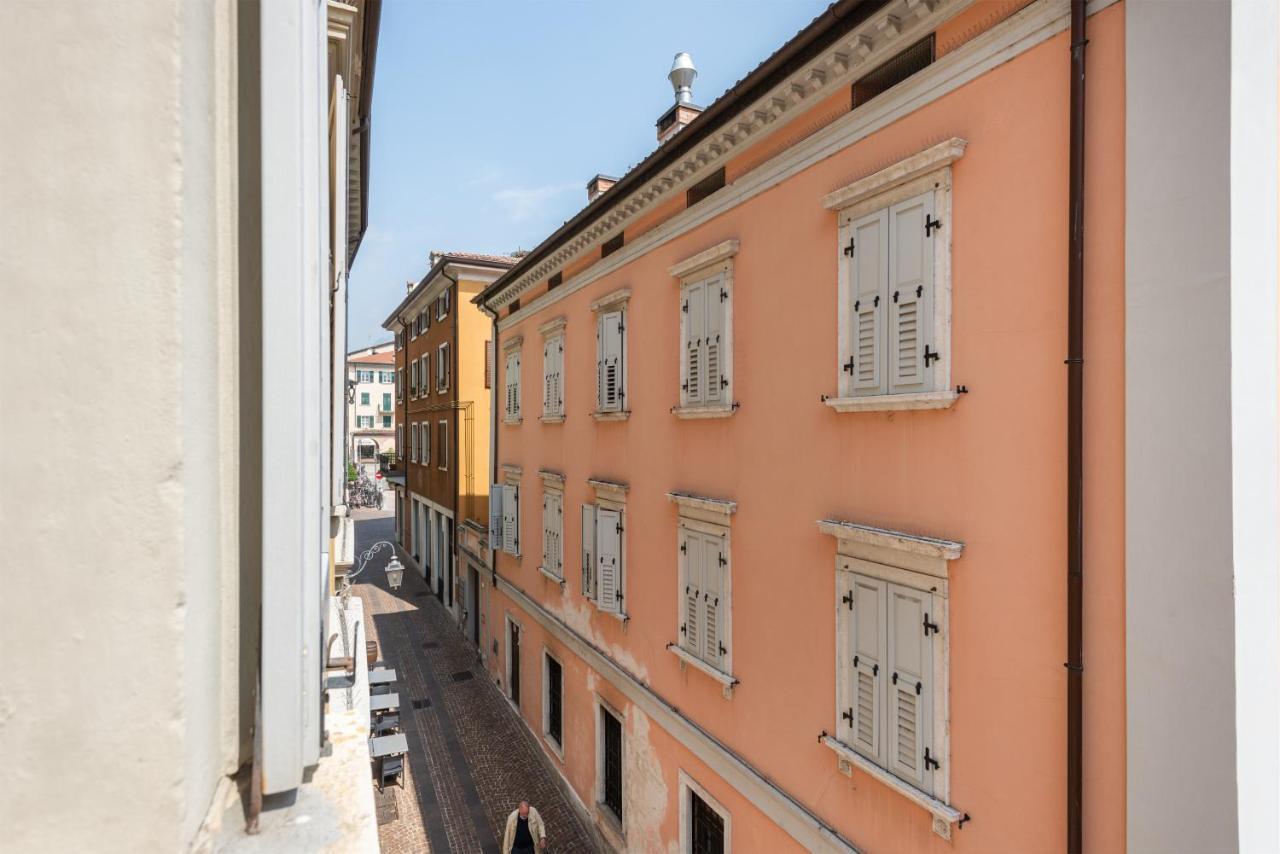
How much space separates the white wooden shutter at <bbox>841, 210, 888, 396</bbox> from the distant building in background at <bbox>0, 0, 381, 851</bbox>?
567 centimetres

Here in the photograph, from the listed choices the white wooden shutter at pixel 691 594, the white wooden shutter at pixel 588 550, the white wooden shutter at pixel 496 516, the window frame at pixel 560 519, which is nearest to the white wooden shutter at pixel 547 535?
the window frame at pixel 560 519

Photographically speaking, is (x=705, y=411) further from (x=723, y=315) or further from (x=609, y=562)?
(x=609, y=562)

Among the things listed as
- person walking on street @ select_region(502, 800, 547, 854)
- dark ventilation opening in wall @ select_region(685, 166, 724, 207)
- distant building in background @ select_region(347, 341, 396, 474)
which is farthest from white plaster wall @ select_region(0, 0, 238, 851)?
distant building in background @ select_region(347, 341, 396, 474)

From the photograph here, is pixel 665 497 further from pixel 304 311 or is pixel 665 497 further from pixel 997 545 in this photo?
pixel 304 311

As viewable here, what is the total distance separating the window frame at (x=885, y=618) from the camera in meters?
5.85

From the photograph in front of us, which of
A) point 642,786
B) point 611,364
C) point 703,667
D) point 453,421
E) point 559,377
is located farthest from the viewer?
point 453,421

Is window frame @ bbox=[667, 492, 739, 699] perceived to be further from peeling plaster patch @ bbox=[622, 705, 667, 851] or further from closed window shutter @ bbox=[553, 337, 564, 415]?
closed window shutter @ bbox=[553, 337, 564, 415]

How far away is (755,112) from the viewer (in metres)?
7.96

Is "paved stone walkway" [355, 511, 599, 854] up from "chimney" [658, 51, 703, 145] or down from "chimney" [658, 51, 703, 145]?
down

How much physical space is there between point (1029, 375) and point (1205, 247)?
4.57 ft

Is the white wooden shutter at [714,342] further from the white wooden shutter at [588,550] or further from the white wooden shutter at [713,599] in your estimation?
the white wooden shutter at [588,550]

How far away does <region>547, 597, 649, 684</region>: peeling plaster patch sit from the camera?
11080mm

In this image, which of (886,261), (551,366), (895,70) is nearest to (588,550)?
(551,366)

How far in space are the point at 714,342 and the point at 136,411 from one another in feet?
26.0
